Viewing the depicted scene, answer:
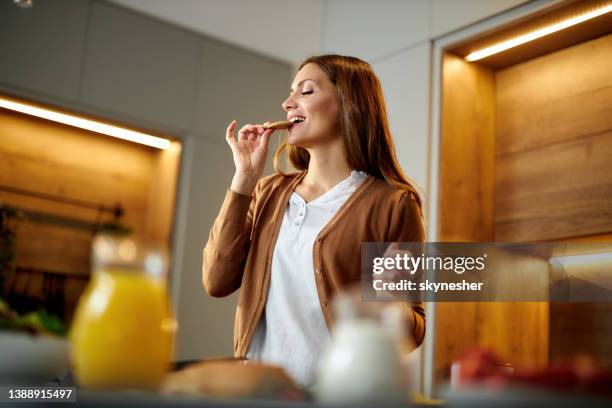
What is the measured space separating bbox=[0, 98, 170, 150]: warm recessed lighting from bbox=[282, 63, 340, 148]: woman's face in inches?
79.1

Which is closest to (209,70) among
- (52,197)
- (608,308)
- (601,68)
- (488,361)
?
(52,197)

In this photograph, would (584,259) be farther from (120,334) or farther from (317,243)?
(120,334)

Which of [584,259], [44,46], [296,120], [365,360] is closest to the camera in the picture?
[365,360]

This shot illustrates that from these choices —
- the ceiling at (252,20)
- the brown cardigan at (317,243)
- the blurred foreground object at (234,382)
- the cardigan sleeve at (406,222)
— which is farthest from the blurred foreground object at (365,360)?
the ceiling at (252,20)

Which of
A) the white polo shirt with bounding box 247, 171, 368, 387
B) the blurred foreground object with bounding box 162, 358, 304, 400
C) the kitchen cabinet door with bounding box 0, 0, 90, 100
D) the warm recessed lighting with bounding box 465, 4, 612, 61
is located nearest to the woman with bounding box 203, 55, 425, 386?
the white polo shirt with bounding box 247, 171, 368, 387

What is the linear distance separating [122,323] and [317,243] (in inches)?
34.1

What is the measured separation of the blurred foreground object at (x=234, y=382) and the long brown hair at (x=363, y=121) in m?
0.98

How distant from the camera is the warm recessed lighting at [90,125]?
331cm

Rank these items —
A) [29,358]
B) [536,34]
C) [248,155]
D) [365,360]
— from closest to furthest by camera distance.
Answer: [365,360]
[29,358]
[248,155]
[536,34]

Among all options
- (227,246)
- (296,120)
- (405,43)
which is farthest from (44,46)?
(227,246)

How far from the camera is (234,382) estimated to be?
2.19 feet

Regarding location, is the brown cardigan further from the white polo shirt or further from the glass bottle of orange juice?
the glass bottle of orange juice

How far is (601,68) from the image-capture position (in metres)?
2.53

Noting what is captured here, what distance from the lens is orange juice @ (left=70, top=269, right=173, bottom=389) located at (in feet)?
2.09
